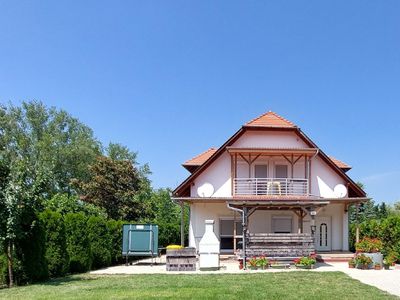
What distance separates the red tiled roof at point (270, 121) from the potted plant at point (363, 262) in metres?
8.40

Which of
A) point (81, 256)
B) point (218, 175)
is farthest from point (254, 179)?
point (81, 256)

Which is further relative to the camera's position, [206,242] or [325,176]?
[325,176]

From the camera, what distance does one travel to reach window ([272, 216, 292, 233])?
22219 mm

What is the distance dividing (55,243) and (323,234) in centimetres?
1450

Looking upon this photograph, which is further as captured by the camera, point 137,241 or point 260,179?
point 260,179

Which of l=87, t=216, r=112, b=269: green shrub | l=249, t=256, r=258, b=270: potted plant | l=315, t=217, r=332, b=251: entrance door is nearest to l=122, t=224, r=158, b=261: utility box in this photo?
l=87, t=216, r=112, b=269: green shrub

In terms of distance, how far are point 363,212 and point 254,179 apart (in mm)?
35286

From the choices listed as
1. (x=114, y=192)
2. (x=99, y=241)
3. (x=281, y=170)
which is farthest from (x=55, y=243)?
(x=114, y=192)

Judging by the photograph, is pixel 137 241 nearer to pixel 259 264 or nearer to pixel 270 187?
pixel 259 264

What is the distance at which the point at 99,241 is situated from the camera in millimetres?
17453

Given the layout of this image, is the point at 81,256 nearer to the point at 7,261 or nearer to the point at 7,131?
the point at 7,261

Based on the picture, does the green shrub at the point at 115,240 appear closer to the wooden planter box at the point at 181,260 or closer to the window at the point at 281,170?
the wooden planter box at the point at 181,260

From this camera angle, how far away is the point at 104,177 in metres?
36.8

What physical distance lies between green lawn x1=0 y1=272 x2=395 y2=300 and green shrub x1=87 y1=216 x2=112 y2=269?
376cm
